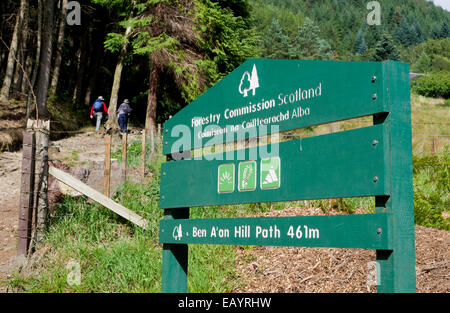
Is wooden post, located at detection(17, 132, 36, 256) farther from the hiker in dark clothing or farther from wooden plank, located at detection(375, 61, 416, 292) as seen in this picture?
the hiker in dark clothing

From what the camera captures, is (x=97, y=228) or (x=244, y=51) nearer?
(x=97, y=228)

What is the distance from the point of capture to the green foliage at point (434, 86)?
56.5 m

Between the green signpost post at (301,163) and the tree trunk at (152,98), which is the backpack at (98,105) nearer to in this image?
the tree trunk at (152,98)

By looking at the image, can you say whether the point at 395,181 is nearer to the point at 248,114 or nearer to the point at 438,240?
the point at 248,114

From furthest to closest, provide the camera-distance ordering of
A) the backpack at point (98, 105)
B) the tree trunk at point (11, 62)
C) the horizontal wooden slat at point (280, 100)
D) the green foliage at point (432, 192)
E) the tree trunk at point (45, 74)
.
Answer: the backpack at point (98, 105), the tree trunk at point (11, 62), the tree trunk at point (45, 74), the green foliage at point (432, 192), the horizontal wooden slat at point (280, 100)

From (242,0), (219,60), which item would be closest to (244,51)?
(219,60)

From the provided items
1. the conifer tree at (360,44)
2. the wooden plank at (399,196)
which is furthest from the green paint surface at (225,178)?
the conifer tree at (360,44)

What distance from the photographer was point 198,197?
140 inches

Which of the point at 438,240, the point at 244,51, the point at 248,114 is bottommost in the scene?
the point at 438,240

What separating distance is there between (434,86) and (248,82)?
2395 inches

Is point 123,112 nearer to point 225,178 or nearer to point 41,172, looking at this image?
point 41,172

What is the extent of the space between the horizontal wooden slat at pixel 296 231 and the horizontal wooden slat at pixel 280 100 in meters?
0.56

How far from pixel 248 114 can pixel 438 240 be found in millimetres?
3728

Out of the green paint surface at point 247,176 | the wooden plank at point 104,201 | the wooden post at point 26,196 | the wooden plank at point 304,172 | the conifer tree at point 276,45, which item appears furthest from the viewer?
the conifer tree at point 276,45
